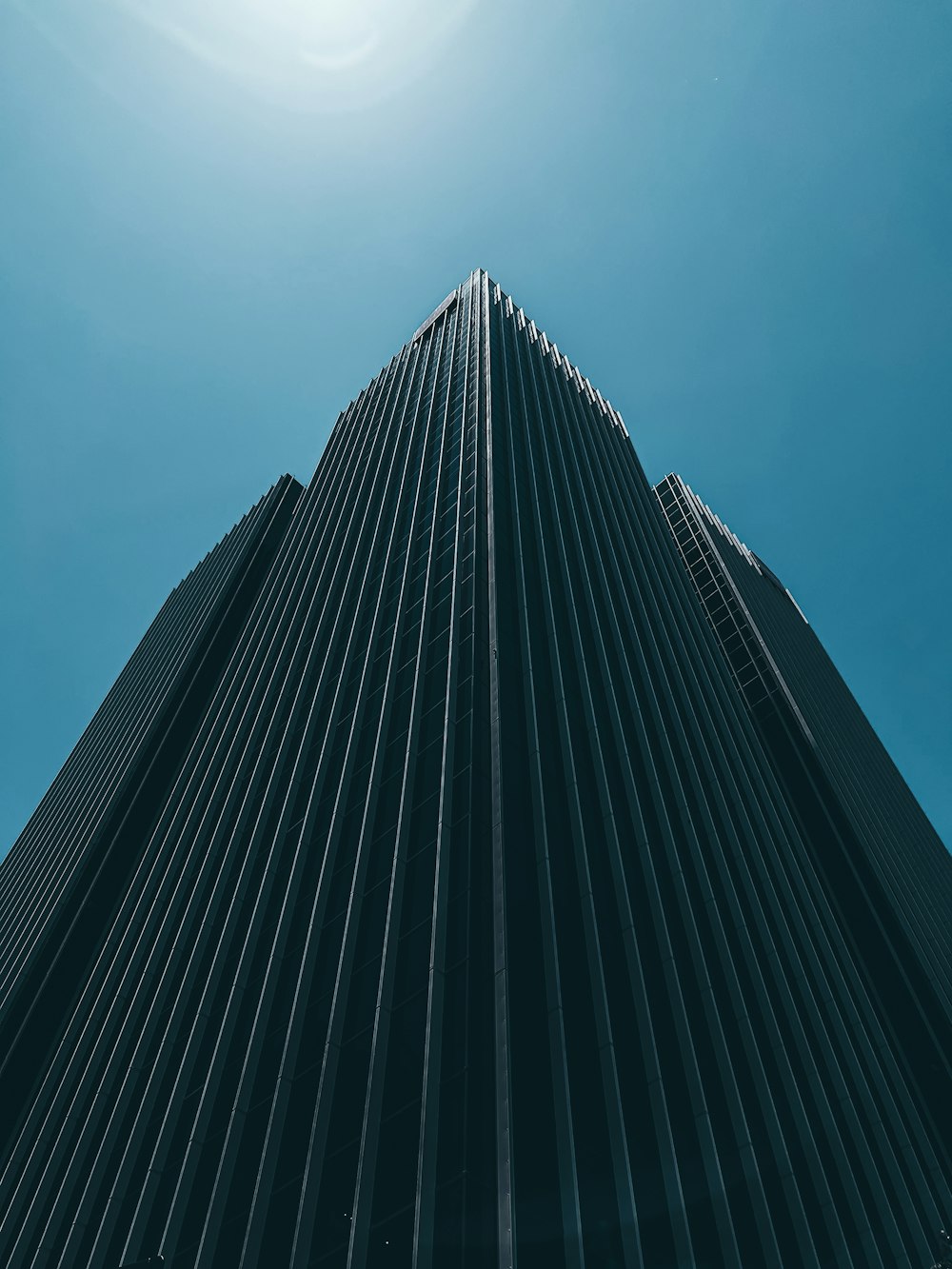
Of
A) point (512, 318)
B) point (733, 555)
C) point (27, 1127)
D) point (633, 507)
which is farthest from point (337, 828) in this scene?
point (733, 555)

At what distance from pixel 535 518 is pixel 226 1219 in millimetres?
30678

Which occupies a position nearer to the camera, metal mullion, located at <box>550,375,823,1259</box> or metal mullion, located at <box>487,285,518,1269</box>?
metal mullion, located at <box>487,285,518,1269</box>

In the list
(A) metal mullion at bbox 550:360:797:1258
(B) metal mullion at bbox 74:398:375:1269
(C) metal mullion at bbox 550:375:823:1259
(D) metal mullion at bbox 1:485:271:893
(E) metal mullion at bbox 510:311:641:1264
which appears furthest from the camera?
(D) metal mullion at bbox 1:485:271:893

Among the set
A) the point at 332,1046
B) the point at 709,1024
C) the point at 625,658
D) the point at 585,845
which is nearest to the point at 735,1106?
the point at 709,1024

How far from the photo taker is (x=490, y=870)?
23297 millimetres

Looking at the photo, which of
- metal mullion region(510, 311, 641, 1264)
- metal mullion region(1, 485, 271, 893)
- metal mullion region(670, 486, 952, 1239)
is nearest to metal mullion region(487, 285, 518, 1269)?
metal mullion region(510, 311, 641, 1264)

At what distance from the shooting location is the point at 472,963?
21094mm

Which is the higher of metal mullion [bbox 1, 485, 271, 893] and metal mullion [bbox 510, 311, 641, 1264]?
metal mullion [bbox 1, 485, 271, 893]

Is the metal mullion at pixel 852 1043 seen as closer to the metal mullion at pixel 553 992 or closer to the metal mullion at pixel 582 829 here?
the metal mullion at pixel 582 829

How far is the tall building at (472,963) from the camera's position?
19.5 m

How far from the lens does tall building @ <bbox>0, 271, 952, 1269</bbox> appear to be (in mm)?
19500

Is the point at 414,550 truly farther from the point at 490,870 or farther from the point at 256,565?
the point at 256,565

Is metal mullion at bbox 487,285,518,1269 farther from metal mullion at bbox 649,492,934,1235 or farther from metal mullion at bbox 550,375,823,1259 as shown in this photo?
metal mullion at bbox 649,492,934,1235

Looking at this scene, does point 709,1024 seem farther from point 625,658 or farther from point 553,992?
point 625,658
